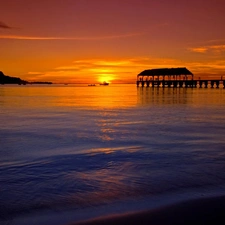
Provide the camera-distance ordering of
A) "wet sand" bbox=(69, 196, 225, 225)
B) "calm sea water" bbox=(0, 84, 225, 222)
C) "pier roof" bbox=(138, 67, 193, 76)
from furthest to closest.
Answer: "pier roof" bbox=(138, 67, 193, 76) < "calm sea water" bbox=(0, 84, 225, 222) < "wet sand" bbox=(69, 196, 225, 225)

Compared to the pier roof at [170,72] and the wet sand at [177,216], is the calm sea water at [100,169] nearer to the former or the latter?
the wet sand at [177,216]

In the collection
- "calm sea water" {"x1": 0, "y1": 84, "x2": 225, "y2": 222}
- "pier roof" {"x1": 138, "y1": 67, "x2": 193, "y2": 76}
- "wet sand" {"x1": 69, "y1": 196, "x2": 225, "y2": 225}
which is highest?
"pier roof" {"x1": 138, "y1": 67, "x2": 193, "y2": 76}

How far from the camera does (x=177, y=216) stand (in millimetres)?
4305

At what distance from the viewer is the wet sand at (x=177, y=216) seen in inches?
161

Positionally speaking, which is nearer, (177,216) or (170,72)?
(177,216)

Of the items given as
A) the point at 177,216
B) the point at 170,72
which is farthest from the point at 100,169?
→ the point at 170,72

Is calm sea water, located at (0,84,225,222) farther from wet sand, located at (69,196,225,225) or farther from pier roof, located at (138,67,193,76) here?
pier roof, located at (138,67,193,76)

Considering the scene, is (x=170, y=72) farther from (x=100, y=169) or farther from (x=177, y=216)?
(x=177, y=216)

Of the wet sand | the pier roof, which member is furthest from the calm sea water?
the pier roof

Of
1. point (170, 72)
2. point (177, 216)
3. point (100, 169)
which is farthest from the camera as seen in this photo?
point (170, 72)

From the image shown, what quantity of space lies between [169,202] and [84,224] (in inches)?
61.2

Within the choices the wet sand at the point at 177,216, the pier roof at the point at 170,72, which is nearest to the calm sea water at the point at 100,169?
the wet sand at the point at 177,216

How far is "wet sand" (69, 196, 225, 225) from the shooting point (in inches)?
161

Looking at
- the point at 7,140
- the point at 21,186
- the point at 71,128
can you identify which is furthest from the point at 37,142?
the point at 21,186
